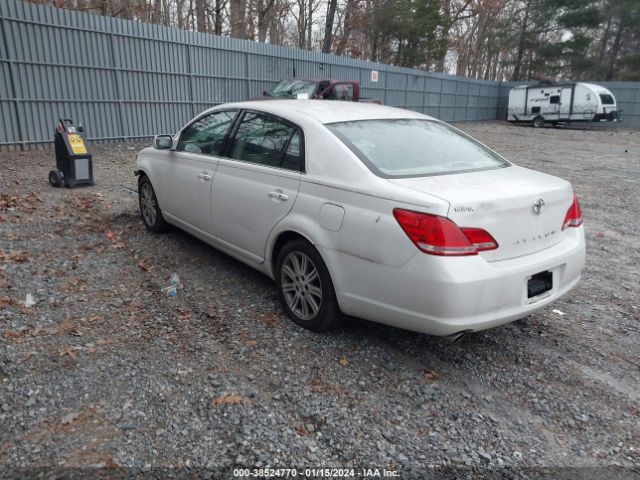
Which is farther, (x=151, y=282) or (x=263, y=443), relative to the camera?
(x=151, y=282)

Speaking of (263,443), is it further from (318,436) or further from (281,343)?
(281,343)

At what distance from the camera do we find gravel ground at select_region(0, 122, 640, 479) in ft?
8.25

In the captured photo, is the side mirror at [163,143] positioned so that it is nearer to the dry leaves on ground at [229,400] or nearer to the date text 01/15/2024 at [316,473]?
the dry leaves on ground at [229,400]

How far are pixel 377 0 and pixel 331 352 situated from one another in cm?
3276

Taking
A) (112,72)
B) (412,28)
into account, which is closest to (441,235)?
(112,72)

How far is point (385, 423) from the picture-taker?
2.77 meters

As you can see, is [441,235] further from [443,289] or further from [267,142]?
[267,142]

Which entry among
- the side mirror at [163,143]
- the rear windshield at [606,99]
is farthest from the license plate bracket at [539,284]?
the rear windshield at [606,99]

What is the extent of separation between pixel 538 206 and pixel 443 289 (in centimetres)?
91

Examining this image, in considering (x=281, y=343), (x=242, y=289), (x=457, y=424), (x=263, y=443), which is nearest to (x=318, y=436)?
(x=263, y=443)

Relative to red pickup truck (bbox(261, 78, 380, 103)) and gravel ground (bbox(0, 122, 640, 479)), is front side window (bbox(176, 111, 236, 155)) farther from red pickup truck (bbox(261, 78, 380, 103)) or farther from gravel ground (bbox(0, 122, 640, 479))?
red pickup truck (bbox(261, 78, 380, 103))

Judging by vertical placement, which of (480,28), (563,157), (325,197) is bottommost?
(563,157)

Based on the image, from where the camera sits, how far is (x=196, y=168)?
4.77m

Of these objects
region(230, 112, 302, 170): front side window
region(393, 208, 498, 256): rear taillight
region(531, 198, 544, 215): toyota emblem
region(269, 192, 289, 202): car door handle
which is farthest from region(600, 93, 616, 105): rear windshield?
region(393, 208, 498, 256): rear taillight
